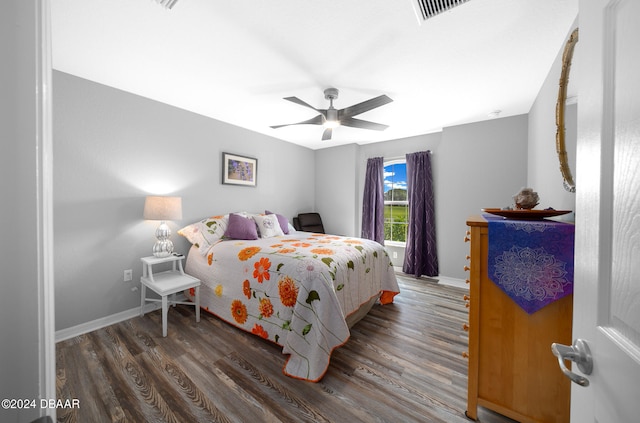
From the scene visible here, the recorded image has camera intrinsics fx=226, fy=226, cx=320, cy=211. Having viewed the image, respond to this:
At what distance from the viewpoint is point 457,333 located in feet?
7.16

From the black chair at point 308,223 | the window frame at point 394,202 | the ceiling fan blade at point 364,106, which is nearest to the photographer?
the ceiling fan blade at point 364,106

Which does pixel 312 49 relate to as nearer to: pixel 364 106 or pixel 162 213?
pixel 364 106

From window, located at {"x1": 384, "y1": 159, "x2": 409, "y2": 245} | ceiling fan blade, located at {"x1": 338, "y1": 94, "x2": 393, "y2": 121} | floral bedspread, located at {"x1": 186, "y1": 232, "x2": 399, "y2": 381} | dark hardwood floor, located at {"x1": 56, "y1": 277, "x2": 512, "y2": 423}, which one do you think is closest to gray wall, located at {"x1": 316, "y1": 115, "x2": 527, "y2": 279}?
window, located at {"x1": 384, "y1": 159, "x2": 409, "y2": 245}

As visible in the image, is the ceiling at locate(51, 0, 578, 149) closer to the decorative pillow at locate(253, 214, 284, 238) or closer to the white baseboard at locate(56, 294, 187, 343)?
the decorative pillow at locate(253, 214, 284, 238)

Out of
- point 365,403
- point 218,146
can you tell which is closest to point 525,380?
point 365,403

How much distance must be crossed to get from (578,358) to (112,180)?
135 inches

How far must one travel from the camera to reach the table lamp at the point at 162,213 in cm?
239

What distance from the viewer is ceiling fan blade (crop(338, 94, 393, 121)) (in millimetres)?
2064

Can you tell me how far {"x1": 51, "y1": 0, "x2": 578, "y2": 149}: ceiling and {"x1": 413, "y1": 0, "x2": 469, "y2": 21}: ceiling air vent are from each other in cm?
6

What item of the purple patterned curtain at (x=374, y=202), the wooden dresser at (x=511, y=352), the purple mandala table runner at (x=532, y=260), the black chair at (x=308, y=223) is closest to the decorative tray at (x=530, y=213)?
the purple mandala table runner at (x=532, y=260)

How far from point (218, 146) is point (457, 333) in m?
3.72

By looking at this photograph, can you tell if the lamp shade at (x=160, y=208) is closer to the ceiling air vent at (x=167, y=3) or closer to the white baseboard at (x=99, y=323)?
the white baseboard at (x=99, y=323)

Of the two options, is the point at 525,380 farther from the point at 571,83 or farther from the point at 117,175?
the point at 117,175

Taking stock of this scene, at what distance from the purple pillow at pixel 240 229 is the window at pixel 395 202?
2.76m
